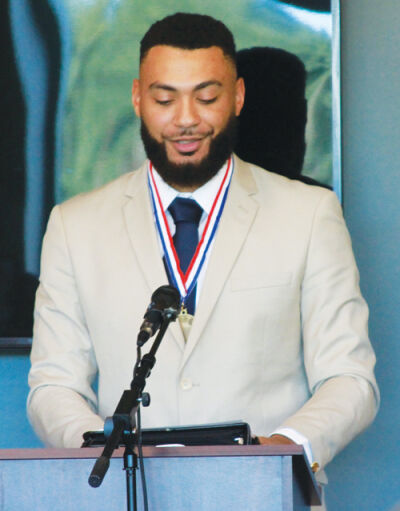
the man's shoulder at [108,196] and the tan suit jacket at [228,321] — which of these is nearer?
the tan suit jacket at [228,321]

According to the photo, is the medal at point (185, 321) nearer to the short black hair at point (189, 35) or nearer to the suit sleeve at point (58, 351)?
the suit sleeve at point (58, 351)

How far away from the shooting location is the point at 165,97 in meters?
3.38

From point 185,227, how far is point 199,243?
0.10 metres

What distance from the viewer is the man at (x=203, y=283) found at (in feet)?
10.6

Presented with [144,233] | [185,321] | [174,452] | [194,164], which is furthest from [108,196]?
[174,452]

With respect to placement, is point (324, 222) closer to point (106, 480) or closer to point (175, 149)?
point (175, 149)

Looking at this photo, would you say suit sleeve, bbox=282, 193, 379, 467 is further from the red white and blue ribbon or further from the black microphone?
the black microphone

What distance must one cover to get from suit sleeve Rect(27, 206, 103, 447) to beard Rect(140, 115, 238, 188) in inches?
17.3

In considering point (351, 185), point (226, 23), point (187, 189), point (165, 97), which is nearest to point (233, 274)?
point (187, 189)

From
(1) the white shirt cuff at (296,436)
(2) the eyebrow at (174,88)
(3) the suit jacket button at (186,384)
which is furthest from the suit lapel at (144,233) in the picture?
(1) the white shirt cuff at (296,436)

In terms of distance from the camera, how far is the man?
3.24 meters

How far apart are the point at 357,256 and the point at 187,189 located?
89 centimetres

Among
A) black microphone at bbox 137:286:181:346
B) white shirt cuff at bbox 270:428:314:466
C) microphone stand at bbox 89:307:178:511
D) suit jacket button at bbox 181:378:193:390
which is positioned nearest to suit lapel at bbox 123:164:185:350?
suit jacket button at bbox 181:378:193:390

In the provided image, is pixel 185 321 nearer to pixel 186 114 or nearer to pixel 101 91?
pixel 186 114
